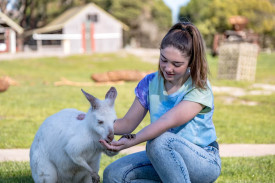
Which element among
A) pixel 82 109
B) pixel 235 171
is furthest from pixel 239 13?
pixel 235 171

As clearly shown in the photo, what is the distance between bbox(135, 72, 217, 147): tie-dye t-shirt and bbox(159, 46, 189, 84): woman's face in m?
0.17

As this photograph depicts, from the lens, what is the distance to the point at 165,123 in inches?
129

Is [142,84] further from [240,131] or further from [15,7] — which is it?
[15,7]

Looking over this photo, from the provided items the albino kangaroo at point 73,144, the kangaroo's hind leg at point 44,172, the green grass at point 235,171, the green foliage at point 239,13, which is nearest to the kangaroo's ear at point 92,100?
the albino kangaroo at point 73,144

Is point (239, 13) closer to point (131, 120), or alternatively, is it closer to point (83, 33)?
point (83, 33)

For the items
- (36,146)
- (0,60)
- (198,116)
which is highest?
(198,116)

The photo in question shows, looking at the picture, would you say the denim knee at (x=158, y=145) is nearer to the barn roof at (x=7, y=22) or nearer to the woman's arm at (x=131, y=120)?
the woman's arm at (x=131, y=120)

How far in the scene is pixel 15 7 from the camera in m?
42.1

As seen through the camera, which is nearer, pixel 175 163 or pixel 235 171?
pixel 175 163

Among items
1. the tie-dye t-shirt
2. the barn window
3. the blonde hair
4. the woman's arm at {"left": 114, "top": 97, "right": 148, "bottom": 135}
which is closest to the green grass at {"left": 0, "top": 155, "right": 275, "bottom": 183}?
the tie-dye t-shirt

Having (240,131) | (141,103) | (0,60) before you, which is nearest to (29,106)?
(240,131)

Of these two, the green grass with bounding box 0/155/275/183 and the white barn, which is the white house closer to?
the white barn

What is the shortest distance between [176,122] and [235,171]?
6.43 feet

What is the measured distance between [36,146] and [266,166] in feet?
9.44
